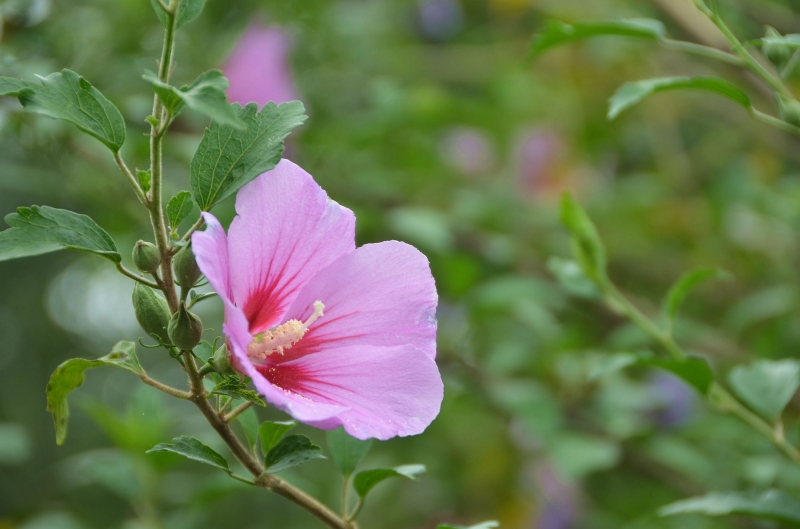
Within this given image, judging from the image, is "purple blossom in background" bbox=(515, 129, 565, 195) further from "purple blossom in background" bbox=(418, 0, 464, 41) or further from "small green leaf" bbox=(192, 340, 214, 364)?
"small green leaf" bbox=(192, 340, 214, 364)

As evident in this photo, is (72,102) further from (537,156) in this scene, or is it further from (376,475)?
(537,156)

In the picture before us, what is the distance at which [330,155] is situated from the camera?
64.7 inches

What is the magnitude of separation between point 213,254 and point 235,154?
0.27ft

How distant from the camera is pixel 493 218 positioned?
163 cm

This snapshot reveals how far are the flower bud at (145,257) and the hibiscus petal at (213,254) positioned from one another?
0.04 m

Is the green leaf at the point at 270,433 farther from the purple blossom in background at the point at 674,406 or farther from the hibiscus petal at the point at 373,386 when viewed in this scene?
the purple blossom in background at the point at 674,406

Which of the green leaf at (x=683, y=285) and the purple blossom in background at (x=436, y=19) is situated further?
the purple blossom in background at (x=436, y=19)

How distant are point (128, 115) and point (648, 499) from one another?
4.41 feet

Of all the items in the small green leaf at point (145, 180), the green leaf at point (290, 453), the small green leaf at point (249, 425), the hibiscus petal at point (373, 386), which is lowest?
the small green leaf at point (249, 425)

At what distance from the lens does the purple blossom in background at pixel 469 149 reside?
206 cm

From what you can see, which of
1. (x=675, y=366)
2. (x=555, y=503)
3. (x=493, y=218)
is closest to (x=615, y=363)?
(x=675, y=366)

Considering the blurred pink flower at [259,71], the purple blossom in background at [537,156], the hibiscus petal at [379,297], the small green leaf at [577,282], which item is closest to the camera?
the hibiscus petal at [379,297]

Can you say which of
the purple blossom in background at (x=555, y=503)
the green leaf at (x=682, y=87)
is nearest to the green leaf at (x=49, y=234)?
the green leaf at (x=682, y=87)

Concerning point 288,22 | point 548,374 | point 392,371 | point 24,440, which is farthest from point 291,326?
point 288,22
